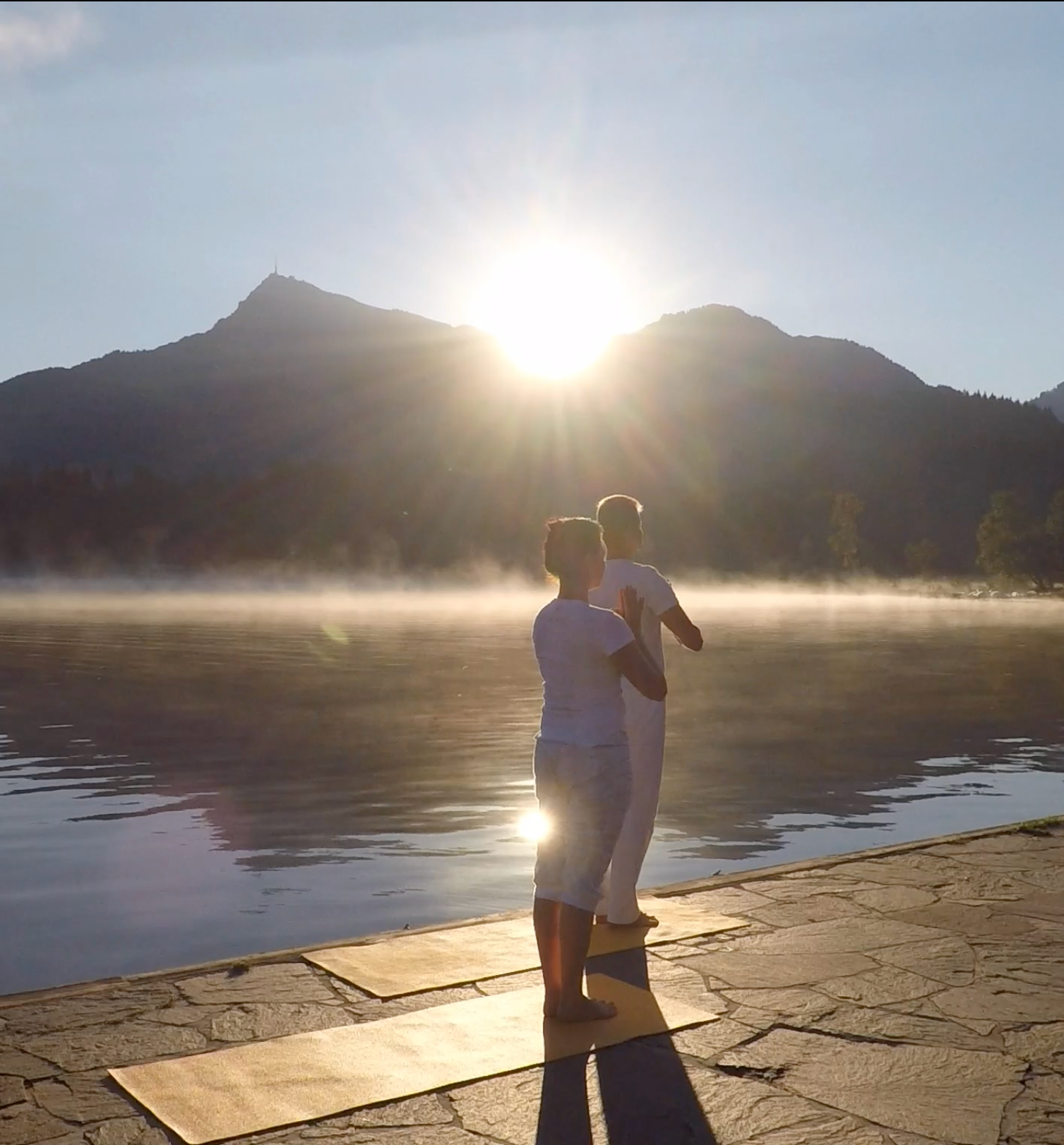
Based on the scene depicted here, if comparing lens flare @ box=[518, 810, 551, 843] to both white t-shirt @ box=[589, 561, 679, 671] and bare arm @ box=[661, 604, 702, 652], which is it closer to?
white t-shirt @ box=[589, 561, 679, 671]

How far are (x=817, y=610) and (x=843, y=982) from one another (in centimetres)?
6567

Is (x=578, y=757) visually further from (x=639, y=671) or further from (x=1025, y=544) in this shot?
(x=1025, y=544)

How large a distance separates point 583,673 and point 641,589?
1105 millimetres

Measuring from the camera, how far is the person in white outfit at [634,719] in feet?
20.4

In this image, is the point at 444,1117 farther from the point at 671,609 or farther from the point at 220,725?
the point at 220,725

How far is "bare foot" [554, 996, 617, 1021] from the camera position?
505 centimetres

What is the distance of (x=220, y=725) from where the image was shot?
1855 centimetres

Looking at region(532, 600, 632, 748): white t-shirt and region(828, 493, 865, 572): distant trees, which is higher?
region(828, 493, 865, 572): distant trees

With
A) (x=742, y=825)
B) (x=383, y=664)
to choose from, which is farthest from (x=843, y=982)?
(x=383, y=664)

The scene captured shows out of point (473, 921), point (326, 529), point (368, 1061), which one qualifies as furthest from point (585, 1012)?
point (326, 529)

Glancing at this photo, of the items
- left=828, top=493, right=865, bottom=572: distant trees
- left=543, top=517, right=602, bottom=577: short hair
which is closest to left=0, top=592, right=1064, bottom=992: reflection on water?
left=543, top=517, right=602, bottom=577: short hair

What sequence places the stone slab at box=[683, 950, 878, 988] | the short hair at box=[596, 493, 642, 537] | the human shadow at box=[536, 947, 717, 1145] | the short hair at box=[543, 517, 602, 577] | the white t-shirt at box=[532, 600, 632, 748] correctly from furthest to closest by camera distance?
the short hair at box=[596, 493, 642, 537] → the stone slab at box=[683, 950, 878, 988] → the short hair at box=[543, 517, 602, 577] → the white t-shirt at box=[532, 600, 632, 748] → the human shadow at box=[536, 947, 717, 1145]

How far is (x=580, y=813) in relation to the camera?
5.18 metres

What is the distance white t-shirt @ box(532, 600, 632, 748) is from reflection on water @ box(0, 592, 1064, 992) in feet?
11.4
